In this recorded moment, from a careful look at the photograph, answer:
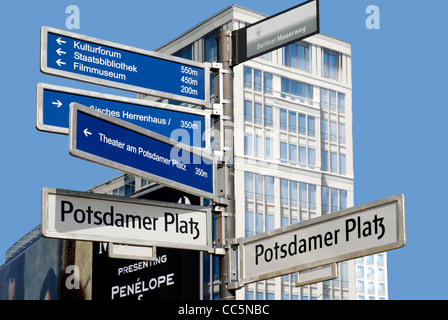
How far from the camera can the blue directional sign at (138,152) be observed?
8.60 m

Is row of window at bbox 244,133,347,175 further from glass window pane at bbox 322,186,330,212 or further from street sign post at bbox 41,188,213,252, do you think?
street sign post at bbox 41,188,213,252

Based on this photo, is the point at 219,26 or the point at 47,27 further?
the point at 219,26

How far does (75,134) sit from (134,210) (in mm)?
1313

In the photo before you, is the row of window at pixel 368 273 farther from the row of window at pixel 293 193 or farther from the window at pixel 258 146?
the window at pixel 258 146

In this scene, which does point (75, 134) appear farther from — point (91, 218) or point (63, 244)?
point (63, 244)

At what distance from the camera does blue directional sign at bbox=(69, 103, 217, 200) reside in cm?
860

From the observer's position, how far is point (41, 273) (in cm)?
8775

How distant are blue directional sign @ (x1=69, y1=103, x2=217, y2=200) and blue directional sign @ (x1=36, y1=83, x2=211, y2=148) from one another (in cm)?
33

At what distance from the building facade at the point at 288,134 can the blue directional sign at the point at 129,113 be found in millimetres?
59123

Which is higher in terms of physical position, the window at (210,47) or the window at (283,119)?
the window at (210,47)

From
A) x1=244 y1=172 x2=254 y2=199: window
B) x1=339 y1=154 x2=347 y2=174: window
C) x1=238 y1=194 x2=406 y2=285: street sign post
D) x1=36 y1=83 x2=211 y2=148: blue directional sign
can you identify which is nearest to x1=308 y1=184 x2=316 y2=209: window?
x1=339 y1=154 x2=347 y2=174: window

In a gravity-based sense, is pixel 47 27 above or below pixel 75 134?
above

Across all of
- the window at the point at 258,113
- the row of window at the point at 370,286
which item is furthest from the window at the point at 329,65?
the row of window at the point at 370,286

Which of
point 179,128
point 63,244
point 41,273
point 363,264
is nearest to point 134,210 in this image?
point 179,128
